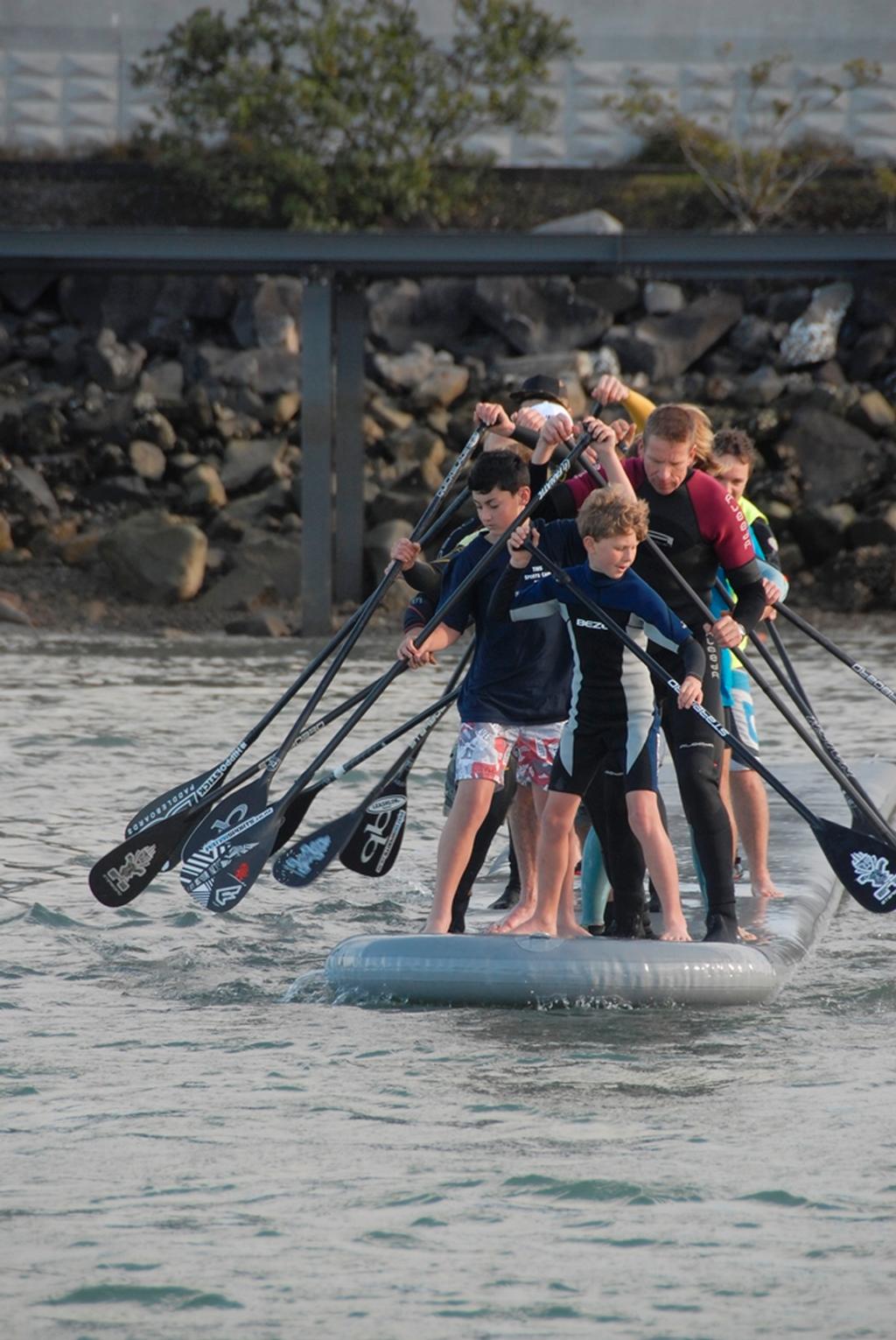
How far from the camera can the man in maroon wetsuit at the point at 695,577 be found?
5.95 m

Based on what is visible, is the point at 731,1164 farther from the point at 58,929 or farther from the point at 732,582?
the point at 58,929

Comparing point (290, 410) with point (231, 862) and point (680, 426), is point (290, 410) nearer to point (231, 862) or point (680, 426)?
point (231, 862)

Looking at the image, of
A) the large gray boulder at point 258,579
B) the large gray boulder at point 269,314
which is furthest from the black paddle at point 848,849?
the large gray boulder at point 269,314

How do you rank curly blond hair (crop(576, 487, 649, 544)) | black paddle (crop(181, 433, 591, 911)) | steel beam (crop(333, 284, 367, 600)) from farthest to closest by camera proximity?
steel beam (crop(333, 284, 367, 600))
black paddle (crop(181, 433, 591, 911))
curly blond hair (crop(576, 487, 649, 544))

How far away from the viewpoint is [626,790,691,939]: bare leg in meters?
5.73

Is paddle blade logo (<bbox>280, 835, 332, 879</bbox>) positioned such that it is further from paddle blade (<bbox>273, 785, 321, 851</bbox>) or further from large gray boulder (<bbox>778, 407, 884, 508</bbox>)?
large gray boulder (<bbox>778, 407, 884, 508</bbox>)

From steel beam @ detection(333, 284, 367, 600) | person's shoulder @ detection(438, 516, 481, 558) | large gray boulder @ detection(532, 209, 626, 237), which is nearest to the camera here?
person's shoulder @ detection(438, 516, 481, 558)

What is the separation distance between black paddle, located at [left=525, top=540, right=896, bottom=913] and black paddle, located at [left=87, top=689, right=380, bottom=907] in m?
1.28

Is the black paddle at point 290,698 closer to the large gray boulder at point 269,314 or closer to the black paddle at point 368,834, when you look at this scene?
the black paddle at point 368,834

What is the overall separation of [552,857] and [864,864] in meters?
0.94

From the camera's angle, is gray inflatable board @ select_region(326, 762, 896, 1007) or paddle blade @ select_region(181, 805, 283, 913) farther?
paddle blade @ select_region(181, 805, 283, 913)

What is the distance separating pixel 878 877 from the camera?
600cm

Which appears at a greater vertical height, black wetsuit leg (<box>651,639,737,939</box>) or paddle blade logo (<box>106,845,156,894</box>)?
black wetsuit leg (<box>651,639,737,939</box>)

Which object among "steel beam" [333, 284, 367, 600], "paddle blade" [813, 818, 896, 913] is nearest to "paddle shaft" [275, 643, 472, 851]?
"paddle blade" [813, 818, 896, 913]
